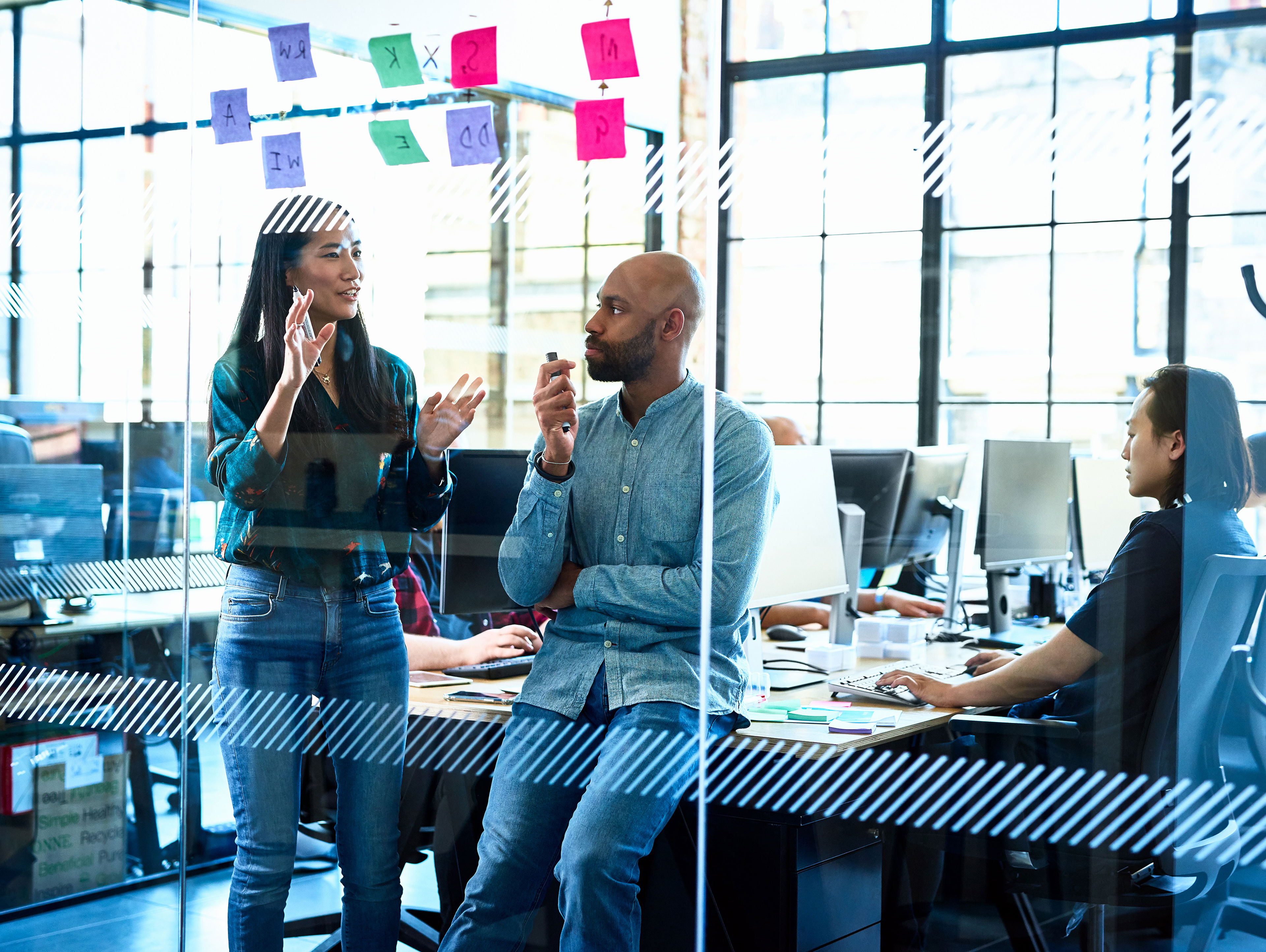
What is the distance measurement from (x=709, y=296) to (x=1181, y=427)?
80 cm

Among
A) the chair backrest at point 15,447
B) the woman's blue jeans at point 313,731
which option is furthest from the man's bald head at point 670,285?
the chair backrest at point 15,447

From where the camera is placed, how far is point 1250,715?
1.81 meters

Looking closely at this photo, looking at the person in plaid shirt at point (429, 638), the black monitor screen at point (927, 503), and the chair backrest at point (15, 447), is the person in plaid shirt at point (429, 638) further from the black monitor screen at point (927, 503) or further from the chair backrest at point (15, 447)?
the chair backrest at point (15, 447)

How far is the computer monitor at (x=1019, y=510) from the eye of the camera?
79.0 inches

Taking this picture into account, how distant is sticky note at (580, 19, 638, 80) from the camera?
2.30 meters

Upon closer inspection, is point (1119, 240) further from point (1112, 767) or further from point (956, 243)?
point (1112, 767)

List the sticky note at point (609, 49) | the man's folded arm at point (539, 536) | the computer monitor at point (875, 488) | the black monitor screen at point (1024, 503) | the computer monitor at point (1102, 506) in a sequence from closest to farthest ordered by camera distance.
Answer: the computer monitor at point (1102, 506) < the black monitor screen at point (1024, 503) < the man's folded arm at point (539, 536) < the sticky note at point (609, 49) < the computer monitor at point (875, 488)

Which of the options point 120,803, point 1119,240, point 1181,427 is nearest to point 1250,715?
point 1181,427

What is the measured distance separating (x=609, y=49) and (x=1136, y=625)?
139 cm

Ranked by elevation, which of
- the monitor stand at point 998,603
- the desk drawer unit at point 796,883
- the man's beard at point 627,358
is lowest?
the desk drawer unit at point 796,883

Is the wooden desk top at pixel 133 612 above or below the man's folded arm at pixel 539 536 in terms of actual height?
below

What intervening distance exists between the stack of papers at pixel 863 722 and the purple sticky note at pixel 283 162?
1.60 metres

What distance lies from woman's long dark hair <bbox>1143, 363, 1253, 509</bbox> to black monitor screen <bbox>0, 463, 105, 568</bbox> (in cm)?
253

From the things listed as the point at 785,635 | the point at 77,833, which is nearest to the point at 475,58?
the point at 785,635
